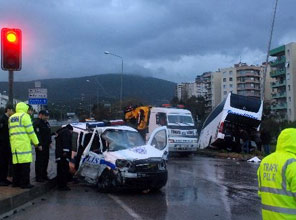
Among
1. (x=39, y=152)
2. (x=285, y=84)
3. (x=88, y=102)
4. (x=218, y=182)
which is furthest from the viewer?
(x=285, y=84)

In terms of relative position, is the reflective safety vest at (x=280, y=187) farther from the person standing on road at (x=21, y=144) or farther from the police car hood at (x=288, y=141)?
the person standing on road at (x=21, y=144)

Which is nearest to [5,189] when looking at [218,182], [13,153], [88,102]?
[13,153]

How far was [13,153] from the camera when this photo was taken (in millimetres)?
9531

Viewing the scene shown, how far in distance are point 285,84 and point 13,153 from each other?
95911mm

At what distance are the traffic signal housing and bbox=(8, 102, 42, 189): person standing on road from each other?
1.44 m

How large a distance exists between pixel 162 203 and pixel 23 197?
3.02 metres

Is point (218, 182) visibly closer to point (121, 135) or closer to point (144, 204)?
point (121, 135)

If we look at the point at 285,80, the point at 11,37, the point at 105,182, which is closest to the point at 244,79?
the point at 285,80

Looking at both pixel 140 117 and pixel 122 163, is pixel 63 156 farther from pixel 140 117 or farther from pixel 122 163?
pixel 140 117

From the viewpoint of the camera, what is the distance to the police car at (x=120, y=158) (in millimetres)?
10273

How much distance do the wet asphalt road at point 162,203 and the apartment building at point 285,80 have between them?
279 feet

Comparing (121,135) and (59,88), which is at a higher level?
(59,88)

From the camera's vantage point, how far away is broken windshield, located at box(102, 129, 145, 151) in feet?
36.5

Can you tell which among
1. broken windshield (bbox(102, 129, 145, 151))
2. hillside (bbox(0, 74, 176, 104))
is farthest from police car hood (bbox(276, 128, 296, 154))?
hillside (bbox(0, 74, 176, 104))
